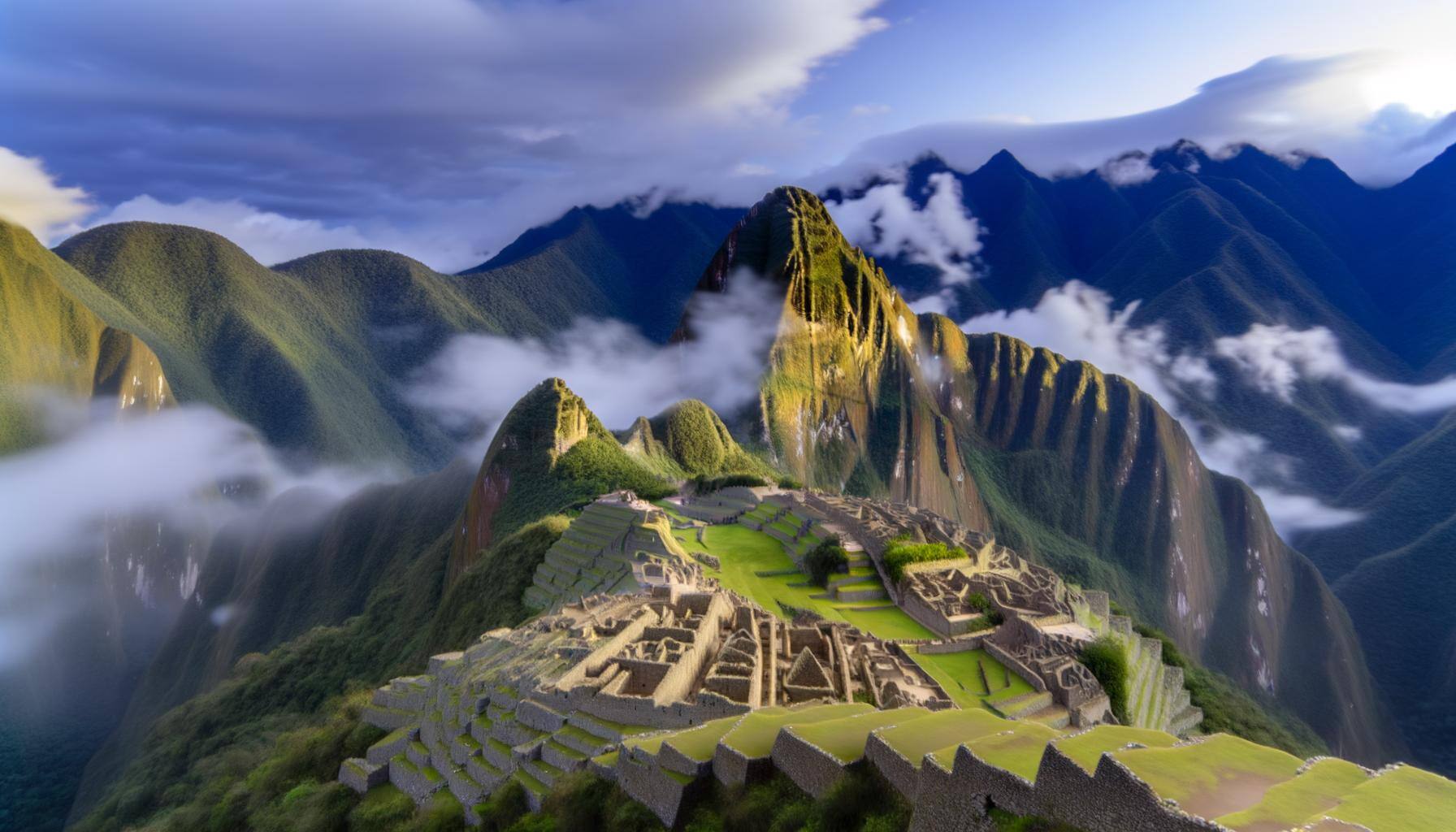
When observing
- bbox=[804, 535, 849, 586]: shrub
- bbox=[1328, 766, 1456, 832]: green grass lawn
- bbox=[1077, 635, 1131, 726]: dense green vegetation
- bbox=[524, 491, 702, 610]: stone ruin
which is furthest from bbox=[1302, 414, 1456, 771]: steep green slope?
bbox=[1328, 766, 1456, 832]: green grass lawn

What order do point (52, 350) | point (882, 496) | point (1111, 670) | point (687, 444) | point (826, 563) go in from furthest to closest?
point (52, 350), point (882, 496), point (687, 444), point (826, 563), point (1111, 670)

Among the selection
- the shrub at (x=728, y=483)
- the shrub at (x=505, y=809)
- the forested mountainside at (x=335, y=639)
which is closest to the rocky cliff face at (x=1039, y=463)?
the forested mountainside at (x=335, y=639)

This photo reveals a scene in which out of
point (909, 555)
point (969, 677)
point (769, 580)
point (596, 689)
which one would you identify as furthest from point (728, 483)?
point (596, 689)

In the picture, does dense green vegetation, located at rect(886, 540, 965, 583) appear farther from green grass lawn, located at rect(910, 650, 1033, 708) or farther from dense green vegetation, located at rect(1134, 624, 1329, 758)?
dense green vegetation, located at rect(1134, 624, 1329, 758)

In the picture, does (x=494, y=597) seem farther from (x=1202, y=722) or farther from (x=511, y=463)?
(x=1202, y=722)

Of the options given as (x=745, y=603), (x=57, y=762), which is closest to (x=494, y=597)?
(x=745, y=603)

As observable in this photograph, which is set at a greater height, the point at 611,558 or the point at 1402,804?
the point at 1402,804

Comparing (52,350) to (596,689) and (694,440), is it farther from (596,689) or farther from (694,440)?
(596,689)
